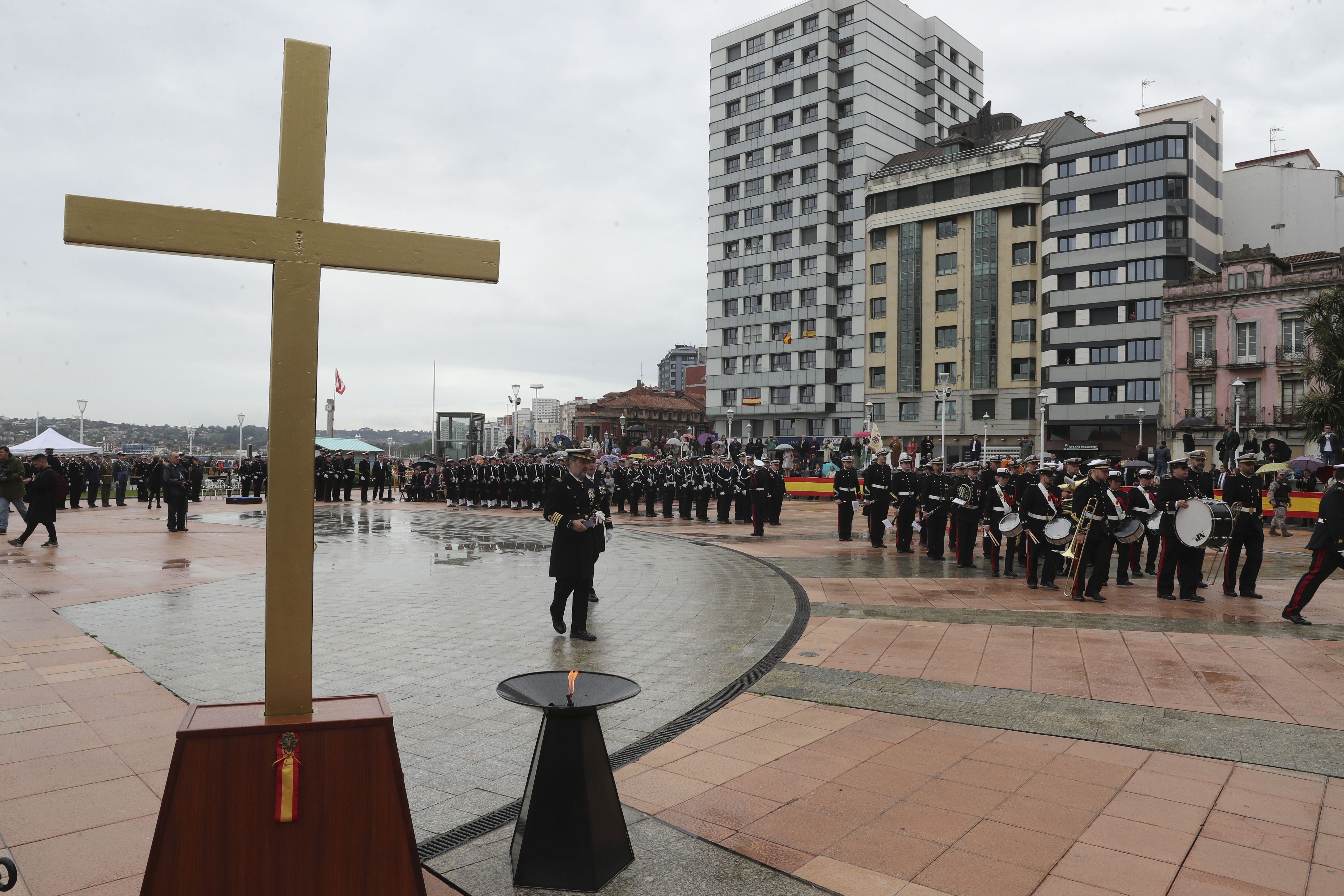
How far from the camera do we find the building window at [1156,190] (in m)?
48.7

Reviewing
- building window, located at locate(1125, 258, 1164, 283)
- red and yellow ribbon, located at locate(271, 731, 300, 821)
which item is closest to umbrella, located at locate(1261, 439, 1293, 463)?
building window, located at locate(1125, 258, 1164, 283)

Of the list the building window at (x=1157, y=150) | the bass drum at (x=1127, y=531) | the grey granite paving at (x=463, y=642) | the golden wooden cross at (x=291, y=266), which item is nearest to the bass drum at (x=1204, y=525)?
the bass drum at (x=1127, y=531)

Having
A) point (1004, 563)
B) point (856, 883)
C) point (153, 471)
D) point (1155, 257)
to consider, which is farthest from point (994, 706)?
point (1155, 257)

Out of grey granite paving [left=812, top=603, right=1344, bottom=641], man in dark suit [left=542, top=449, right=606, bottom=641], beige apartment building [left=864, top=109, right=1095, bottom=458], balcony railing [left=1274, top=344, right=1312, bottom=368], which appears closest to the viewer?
man in dark suit [left=542, top=449, right=606, bottom=641]

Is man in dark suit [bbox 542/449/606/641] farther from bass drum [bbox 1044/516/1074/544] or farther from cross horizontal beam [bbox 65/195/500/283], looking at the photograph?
bass drum [bbox 1044/516/1074/544]

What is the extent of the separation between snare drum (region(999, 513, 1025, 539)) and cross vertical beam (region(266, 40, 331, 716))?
11427mm

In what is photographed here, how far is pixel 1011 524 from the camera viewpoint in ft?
40.1

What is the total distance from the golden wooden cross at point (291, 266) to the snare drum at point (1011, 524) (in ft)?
37.4

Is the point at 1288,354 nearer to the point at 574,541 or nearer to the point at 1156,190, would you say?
the point at 1156,190

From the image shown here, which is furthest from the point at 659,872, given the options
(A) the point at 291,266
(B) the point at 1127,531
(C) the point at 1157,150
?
(C) the point at 1157,150

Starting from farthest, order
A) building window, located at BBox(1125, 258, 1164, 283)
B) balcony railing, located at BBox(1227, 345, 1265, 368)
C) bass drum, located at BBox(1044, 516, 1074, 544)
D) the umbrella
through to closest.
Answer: building window, located at BBox(1125, 258, 1164, 283), balcony railing, located at BBox(1227, 345, 1265, 368), the umbrella, bass drum, located at BBox(1044, 516, 1074, 544)

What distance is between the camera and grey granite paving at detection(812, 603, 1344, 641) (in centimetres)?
870

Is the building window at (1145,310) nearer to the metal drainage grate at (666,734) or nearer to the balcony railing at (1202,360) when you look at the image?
the balcony railing at (1202,360)

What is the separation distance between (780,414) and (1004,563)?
179 ft
